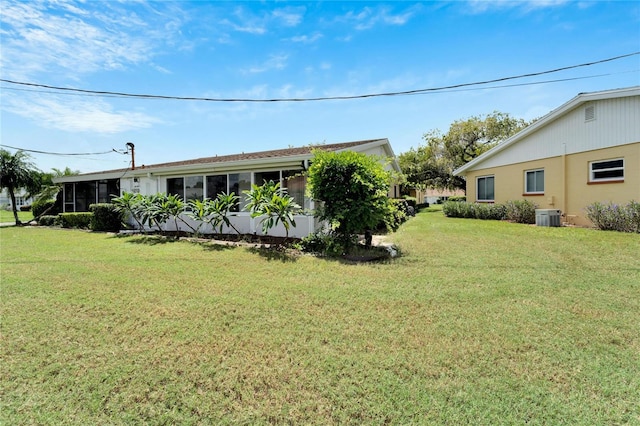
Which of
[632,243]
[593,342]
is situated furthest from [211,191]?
[632,243]

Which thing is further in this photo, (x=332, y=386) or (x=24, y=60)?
(x=24, y=60)

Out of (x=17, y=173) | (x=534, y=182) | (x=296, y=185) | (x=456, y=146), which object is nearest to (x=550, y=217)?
(x=534, y=182)

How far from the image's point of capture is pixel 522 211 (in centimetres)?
1368

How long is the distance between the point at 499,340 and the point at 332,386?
6.66ft

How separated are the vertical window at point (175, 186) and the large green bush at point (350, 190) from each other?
799 cm

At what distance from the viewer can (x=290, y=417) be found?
232cm

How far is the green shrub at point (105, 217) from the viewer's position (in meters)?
13.7

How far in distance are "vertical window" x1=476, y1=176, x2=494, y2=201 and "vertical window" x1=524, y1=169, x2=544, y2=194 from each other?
2545 mm

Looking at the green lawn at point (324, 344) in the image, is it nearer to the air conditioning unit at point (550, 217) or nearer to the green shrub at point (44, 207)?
the air conditioning unit at point (550, 217)

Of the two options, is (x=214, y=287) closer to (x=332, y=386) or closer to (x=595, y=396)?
(x=332, y=386)

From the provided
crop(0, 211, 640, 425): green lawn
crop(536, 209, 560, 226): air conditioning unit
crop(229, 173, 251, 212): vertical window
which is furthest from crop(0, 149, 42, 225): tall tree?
crop(536, 209, 560, 226): air conditioning unit

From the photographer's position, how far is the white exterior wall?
10195 millimetres

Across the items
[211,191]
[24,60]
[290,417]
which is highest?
[24,60]

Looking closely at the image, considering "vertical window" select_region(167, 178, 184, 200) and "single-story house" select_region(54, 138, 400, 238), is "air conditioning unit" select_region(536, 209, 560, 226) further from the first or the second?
"vertical window" select_region(167, 178, 184, 200)
